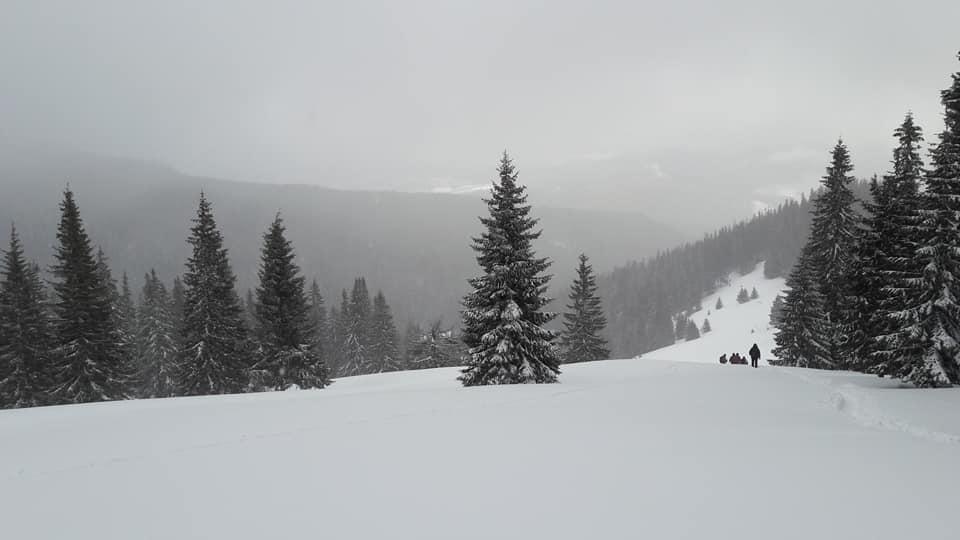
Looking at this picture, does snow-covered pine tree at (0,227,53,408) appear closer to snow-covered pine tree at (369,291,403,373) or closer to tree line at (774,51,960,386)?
snow-covered pine tree at (369,291,403,373)

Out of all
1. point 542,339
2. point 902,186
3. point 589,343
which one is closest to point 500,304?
point 542,339

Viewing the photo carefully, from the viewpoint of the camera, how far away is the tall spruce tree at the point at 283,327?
2770 centimetres

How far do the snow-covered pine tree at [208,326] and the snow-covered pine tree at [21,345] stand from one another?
7.15 meters

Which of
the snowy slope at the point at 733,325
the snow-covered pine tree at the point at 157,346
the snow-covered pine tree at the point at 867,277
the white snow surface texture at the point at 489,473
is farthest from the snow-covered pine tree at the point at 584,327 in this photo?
the snow-covered pine tree at the point at 157,346

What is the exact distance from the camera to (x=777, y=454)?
25.3 ft

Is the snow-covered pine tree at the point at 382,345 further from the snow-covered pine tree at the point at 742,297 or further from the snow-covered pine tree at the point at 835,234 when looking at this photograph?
the snow-covered pine tree at the point at 742,297

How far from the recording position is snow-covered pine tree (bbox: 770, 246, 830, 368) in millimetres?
34031

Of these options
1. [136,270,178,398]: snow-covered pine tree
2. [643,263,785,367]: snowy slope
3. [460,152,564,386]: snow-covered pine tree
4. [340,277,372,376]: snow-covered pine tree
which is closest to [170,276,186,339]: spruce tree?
[136,270,178,398]: snow-covered pine tree

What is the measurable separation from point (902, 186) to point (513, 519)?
24537mm

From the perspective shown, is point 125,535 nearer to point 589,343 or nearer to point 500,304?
point 500,304

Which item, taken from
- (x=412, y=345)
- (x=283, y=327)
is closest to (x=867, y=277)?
(x=283, y=327)

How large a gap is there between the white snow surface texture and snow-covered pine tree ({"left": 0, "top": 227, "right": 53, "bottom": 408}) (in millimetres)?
19719

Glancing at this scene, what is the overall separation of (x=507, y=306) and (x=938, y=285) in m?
16.1

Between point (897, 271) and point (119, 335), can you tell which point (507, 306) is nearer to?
point (897, 271)
